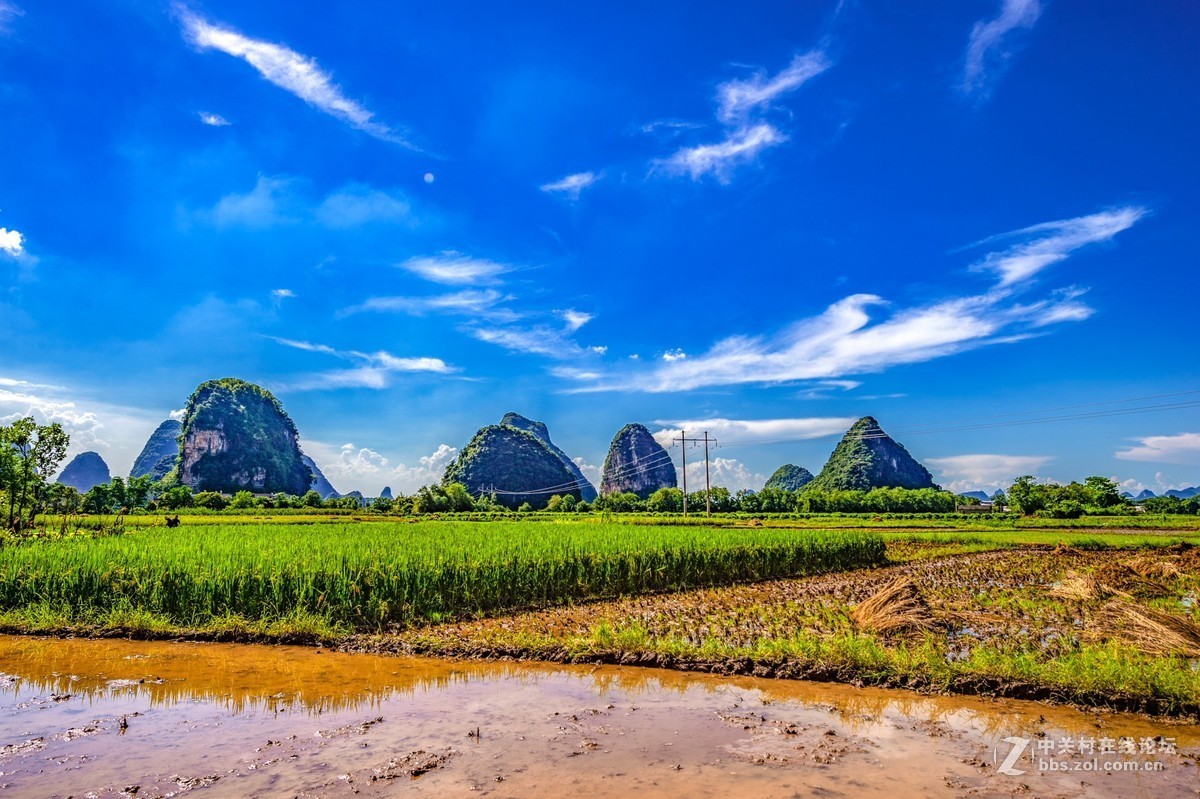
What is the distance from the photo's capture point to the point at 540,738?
528 centimetres

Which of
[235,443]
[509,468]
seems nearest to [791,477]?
[509,468]

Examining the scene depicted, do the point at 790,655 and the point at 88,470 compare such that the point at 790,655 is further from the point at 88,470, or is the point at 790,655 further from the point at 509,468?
the point at 88,470

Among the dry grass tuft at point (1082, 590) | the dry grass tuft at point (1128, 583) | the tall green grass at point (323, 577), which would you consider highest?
the tall green grass at point (323, 577)

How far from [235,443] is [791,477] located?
8272cm

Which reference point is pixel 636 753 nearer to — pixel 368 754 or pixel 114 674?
pixel 368 754

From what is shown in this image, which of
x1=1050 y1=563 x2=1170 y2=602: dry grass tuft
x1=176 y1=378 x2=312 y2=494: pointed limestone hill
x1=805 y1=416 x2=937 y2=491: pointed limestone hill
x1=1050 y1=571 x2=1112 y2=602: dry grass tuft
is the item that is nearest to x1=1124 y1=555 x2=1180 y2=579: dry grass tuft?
x1=1050 y1=563 x2=1170 y2=602: dry grass tuft

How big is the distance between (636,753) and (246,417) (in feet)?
289

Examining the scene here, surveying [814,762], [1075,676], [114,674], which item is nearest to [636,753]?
[814,762]

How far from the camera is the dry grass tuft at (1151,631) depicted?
7.61 metres

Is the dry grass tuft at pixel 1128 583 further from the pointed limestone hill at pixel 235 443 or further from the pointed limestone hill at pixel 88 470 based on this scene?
the pointed limestone hill at pixel 88 470

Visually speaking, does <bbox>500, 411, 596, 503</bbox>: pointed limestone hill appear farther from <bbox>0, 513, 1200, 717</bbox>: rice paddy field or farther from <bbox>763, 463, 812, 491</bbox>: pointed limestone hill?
<bbox>0, 513, 1200, 717</bbox>: rice paddy field

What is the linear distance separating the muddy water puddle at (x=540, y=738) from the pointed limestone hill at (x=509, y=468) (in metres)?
79.7

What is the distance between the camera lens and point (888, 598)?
32.2ft

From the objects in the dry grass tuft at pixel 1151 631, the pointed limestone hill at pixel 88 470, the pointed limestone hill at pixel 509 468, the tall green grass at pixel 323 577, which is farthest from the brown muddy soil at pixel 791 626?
the pointed limestone hill at pixel 88 470
